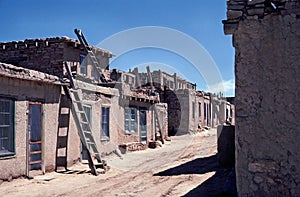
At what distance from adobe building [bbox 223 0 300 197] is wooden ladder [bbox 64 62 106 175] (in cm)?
630

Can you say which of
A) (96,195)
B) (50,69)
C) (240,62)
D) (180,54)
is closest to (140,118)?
(180,54)

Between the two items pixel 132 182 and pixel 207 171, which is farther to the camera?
pixel 207 171

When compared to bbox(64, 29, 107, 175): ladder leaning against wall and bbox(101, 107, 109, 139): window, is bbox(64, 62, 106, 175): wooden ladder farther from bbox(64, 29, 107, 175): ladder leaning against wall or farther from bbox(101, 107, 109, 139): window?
bbox(101, 107, 109, 139): window

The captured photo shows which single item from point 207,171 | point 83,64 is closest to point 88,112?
point 207,171

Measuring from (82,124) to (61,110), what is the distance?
130 cm

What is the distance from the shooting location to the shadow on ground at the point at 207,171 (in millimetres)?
7034

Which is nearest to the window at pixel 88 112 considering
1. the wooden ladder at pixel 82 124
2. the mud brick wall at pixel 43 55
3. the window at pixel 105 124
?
the wooden ladder at pixel 82 124

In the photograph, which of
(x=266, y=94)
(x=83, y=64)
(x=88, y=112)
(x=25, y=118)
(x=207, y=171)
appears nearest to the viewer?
(x=266, y=94)

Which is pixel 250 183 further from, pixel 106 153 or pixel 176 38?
pixel 176 38

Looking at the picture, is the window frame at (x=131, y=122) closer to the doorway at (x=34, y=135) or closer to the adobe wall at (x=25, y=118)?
the adobe wall at (x=25, y=118)

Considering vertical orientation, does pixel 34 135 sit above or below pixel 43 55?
below

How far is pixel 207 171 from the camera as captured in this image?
31.5 ft

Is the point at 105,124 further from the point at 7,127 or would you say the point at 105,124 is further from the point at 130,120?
the point at 7,127

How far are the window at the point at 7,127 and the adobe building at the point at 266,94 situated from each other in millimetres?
6241
